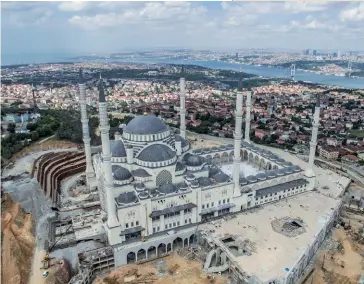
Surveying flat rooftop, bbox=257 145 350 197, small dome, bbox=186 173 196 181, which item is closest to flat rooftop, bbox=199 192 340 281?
flat rooftop, bbox=257 145 350 197

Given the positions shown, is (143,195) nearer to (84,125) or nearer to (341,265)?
(84,125)

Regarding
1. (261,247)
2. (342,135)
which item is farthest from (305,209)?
(342,135)

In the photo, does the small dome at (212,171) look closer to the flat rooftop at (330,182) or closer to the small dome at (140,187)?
the small dome at (140,187)

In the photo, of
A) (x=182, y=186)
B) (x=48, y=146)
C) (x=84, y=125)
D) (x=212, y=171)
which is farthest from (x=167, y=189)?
(x=48, y=146)

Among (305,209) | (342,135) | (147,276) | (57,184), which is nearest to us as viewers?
(147,276)

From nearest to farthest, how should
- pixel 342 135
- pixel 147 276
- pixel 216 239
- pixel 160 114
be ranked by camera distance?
pixel 147 276 < pixel 216 239 < pixel 342 135 < pixel 160 114

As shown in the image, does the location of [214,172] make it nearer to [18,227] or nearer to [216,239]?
[216,239]
